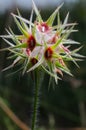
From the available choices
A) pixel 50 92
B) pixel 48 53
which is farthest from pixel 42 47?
pixel 50 92

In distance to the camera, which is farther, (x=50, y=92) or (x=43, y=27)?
(x=50, y=92)

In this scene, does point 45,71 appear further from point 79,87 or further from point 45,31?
point 79,87

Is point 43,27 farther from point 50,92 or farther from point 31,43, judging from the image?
point 50,92

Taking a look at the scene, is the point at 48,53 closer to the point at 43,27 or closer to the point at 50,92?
the point at 43,27

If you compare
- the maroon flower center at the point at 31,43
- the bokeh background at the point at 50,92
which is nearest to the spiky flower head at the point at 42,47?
the maroon flower center at the point at 31,43

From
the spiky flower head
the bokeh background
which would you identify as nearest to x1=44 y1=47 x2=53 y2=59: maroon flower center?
the spiky flower head

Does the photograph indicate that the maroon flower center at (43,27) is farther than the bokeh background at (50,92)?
No

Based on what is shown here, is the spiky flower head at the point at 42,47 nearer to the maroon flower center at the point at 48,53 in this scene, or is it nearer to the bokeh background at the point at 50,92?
the maroon flower center at the point at 48,53

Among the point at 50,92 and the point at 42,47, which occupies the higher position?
the point at 42,47

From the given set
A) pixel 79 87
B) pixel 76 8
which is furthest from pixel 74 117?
pixel 76 8
